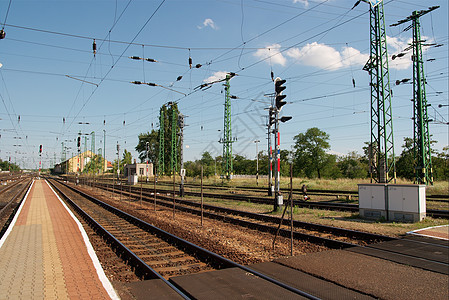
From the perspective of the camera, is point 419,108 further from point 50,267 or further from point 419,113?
point 50,267

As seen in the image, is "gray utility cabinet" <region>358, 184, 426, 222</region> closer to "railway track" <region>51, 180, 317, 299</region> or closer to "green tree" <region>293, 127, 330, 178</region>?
"railway track" <region>51, 180, 317, 299</region>

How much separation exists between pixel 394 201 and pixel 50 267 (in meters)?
13.1

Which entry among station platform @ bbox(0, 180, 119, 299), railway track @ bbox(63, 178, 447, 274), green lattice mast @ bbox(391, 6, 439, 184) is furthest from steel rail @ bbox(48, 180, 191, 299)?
green lattice mast @ bbox(391, 6, 439, 184)

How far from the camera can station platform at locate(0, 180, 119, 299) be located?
6.01 m

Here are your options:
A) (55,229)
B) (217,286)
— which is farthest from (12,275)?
(55,229)

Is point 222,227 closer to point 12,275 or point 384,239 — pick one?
point 384,239

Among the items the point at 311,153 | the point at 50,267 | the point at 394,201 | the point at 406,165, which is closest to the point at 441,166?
the point at 406,165

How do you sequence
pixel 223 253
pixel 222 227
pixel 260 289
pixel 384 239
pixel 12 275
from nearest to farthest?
pixel 260 289 < pixel 12 275 < pixel 223 253 < pixel 384 239 < pixel 222 227

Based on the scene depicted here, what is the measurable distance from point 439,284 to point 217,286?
4.29 metres

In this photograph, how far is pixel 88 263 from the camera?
8047 mm

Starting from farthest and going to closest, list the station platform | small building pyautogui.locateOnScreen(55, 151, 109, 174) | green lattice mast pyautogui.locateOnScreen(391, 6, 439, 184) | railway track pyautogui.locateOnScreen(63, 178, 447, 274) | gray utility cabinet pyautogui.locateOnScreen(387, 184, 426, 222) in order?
1. small building pyautogui.locateOnScreen(55, 151, 109, 174)
2. green lattice mast pyautogui.locateOnScreen(391, 6, 439, 184)
3. gray utility cabinet pyautogui.locateOnScreen(387, 184, 426, 222)
4. railway track pyautogui.locateOnScreen(63, 178, 447, 274)
5. the station platform

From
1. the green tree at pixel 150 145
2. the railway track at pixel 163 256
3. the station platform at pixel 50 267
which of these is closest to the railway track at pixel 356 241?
the railway track at pixel 163 256

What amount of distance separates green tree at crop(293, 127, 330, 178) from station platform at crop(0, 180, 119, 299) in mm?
71529

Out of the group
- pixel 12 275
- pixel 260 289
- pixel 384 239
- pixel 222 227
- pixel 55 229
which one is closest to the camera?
pixel 260 289
